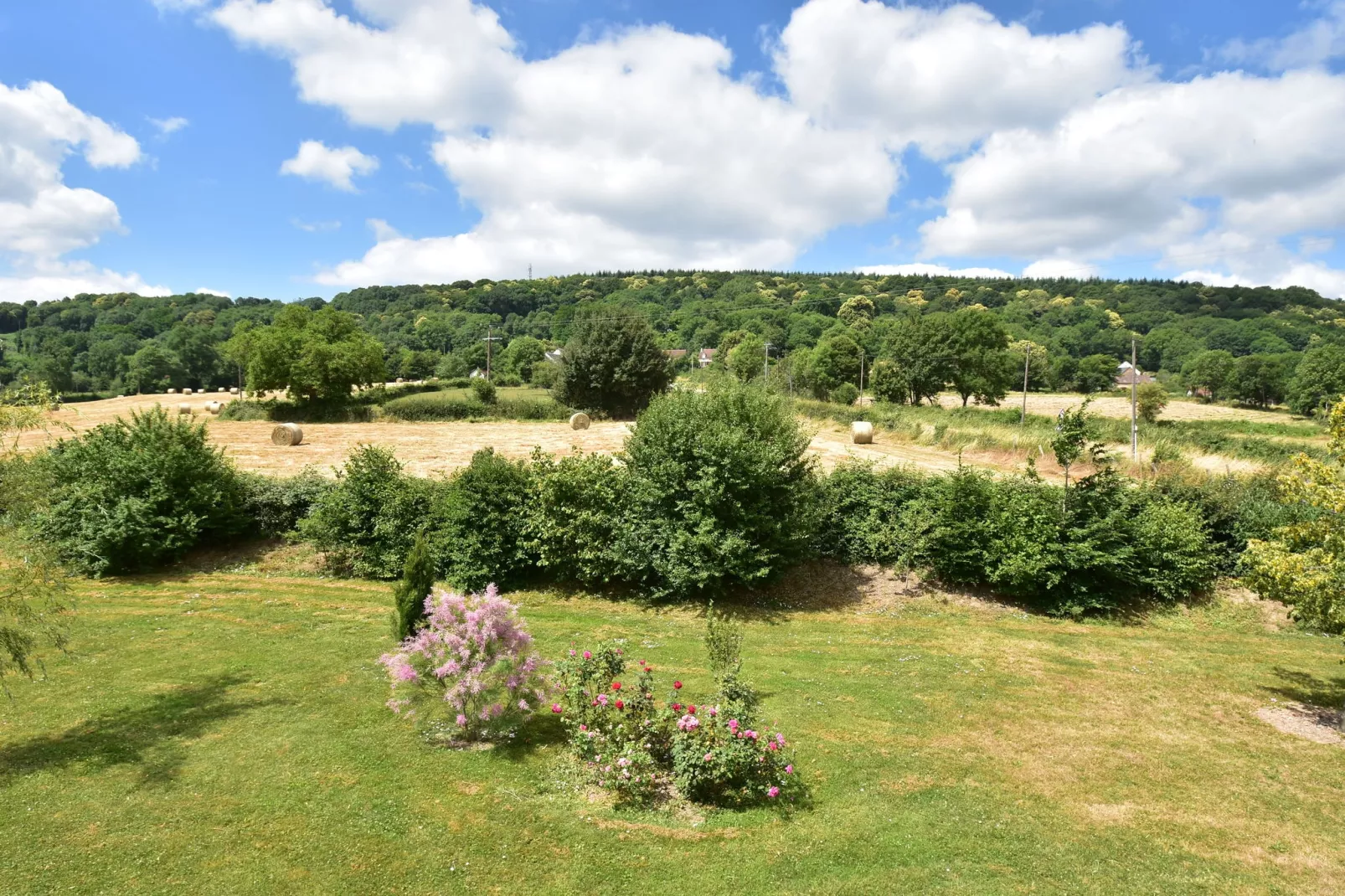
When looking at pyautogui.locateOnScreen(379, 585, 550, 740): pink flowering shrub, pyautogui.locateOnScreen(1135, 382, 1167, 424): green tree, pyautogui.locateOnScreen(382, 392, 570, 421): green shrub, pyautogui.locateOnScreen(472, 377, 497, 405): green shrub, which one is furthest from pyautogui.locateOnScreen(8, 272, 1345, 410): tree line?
pyautogui.locateOnScreen(379, 585, 550, 740): pink flowering shrub

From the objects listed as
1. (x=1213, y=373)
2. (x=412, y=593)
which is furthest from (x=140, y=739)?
(x=1213, y=373)

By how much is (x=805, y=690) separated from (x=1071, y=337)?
13217cm

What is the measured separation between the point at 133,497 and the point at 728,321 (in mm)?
126045

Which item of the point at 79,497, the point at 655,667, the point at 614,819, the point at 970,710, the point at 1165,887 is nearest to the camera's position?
the point at 1165,887

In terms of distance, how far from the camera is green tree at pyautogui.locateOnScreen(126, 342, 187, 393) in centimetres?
7619

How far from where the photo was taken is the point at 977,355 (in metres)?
56.4

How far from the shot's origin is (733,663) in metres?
7.76

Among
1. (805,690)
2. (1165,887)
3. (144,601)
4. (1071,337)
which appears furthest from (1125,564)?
(1071,337)

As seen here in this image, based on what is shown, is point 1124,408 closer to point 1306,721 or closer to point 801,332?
point 801,332

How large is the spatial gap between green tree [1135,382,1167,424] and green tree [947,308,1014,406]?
A: 9916 millimetres

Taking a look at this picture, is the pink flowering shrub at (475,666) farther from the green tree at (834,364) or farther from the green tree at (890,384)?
the green tree at (834,364)

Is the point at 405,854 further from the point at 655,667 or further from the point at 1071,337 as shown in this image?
the point at 1071,337

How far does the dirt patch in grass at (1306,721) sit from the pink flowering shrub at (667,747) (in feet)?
24.4

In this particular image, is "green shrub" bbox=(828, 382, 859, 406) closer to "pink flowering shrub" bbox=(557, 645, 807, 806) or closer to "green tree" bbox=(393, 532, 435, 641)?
"green tree" bbox=(393, 532, 435, 641)
